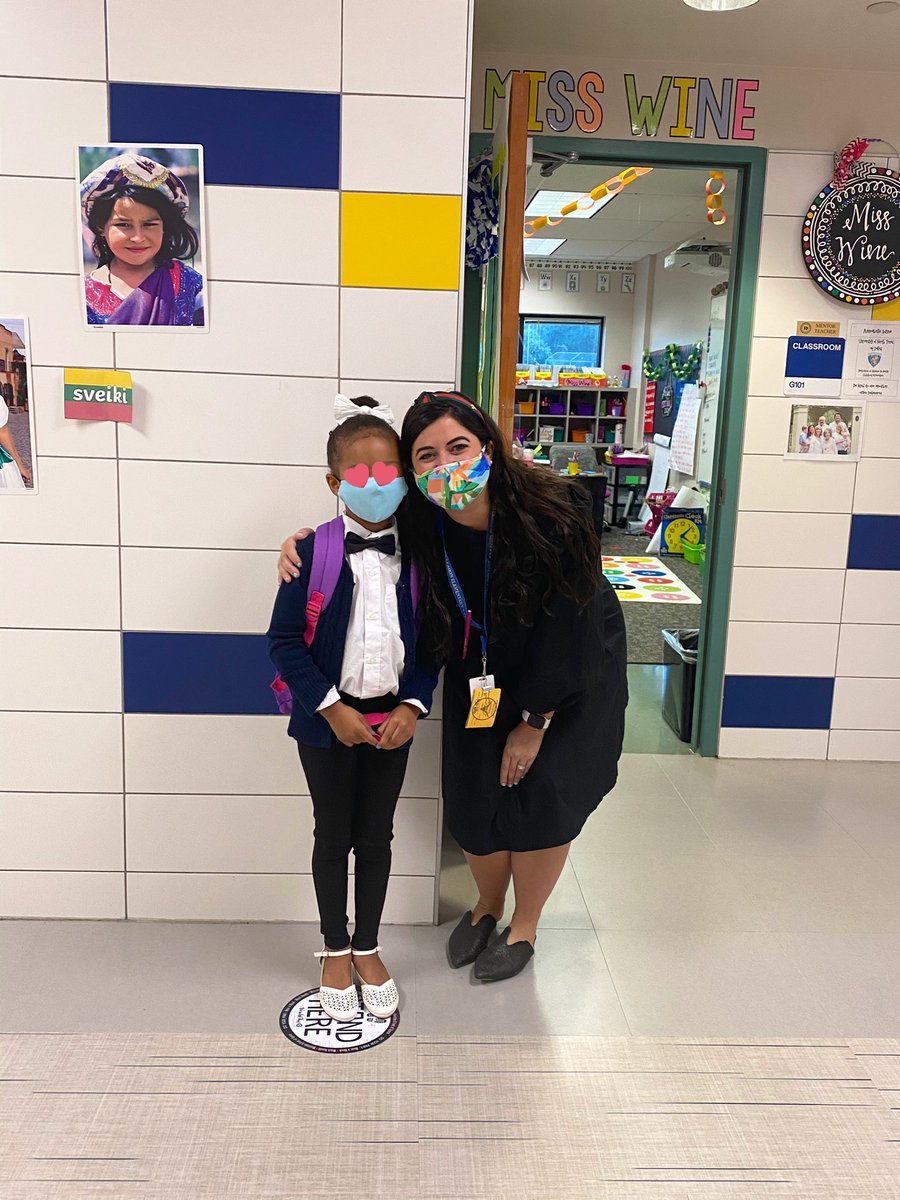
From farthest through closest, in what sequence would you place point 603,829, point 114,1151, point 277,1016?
point 603,829, point 277,1016, point 114,1151

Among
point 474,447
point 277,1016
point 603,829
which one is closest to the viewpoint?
point 474,447

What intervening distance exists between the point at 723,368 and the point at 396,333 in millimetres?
1872

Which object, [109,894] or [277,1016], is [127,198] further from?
[277,1016]

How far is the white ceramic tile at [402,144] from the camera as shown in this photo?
207 cm

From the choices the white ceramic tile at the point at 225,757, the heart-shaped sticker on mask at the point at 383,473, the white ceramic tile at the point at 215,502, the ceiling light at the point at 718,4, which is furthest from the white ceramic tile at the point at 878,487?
the heart-shaped sticker on mask at the point at 383,473

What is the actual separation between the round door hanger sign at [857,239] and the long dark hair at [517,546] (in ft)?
6.77

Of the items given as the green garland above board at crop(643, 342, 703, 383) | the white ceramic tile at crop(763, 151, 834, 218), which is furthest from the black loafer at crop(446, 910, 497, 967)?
the green garland above board at crop(643, 342, 703, 383)

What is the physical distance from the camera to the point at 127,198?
2.08m

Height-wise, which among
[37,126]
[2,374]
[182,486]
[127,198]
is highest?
[37,126]

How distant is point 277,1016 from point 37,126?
205cm

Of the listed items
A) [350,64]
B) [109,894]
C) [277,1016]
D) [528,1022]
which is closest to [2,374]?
[350,64]

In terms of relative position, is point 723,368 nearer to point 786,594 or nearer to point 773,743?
point 786,594

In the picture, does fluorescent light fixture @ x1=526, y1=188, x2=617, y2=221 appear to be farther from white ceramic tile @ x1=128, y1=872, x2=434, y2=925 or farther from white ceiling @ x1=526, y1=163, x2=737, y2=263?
white ceramic tile @ x1=128, y1=872, x2=434, y2=925

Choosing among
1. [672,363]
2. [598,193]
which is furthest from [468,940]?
[672,363]
